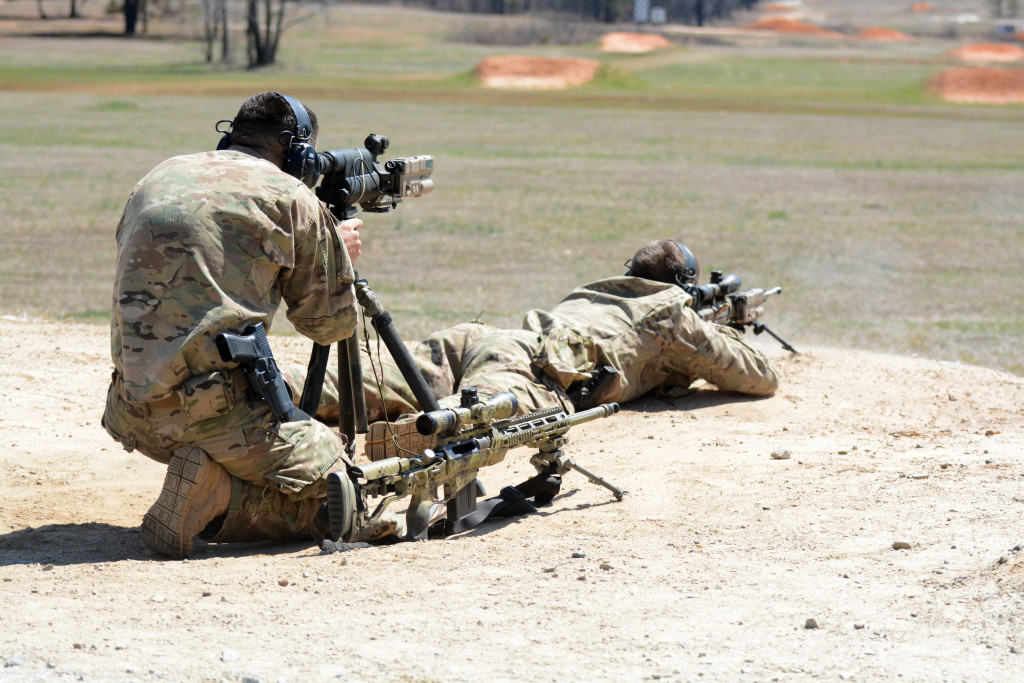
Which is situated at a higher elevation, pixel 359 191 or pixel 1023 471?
pixel 359 191

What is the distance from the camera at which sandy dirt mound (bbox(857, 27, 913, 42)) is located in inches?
3672

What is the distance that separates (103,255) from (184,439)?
11054 mm

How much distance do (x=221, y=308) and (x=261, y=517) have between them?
0.93m

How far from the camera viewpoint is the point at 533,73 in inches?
2270

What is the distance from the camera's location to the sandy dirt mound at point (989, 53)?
242 feet

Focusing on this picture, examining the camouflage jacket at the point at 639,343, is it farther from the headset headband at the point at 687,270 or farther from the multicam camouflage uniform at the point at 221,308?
the multicam camouflage uniform at the point at 221,308

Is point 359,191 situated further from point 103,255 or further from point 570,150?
point 570,150

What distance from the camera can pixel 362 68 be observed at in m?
64.6

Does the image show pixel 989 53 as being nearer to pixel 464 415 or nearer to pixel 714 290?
pixel 714 290

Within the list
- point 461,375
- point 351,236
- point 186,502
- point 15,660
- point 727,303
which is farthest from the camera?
point 727,303

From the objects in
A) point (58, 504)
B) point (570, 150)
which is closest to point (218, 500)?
point (58, 504)

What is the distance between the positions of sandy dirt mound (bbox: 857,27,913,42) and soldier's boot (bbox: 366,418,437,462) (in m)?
92.3

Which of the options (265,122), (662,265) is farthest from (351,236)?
(662,265)

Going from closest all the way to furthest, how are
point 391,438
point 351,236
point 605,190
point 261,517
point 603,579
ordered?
point 603,579
point 261,517
point 351,236
point 391,438
point 605,190
